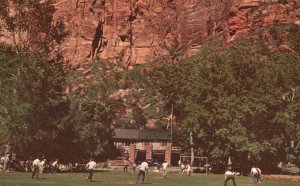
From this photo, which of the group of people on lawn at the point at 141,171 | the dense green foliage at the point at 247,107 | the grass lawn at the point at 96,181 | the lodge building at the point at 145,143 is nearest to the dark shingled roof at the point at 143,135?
A: the lodge building at the point at 145,143

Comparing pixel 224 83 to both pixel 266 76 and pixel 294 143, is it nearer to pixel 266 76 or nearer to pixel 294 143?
pixel 266 76

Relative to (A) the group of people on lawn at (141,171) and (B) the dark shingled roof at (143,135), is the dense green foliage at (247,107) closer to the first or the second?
(A) the group of people on lawn at (141,171)

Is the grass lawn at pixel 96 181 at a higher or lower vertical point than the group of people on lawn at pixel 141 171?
lower

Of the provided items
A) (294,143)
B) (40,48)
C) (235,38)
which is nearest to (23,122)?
(40,48)

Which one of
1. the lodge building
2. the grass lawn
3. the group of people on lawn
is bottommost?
the grass lawn

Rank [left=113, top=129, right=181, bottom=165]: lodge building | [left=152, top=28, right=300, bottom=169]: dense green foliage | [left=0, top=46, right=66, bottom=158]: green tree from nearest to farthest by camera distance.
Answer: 1. [left=0, top=46, right=66, bottom=158]: green tree
2. [left=152, top=28, right=300, bottom=169]: dense green foliage
3. [left=113, top=129, right=181, bottom=165]: lodge building

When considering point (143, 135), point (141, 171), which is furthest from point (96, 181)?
point (143, 135)

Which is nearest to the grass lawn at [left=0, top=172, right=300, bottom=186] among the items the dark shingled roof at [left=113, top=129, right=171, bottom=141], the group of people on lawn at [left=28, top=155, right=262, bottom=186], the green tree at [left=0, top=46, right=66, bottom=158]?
the group of people on lawn at [left=28, top=155, right=262, bottom=186]

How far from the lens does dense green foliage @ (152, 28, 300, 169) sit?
→ 66.8m

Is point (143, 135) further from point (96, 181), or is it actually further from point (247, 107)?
point (96, 181)

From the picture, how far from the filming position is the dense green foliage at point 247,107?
219ft

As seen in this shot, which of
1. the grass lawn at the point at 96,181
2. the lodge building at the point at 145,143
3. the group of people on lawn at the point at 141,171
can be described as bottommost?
the grass lawn at the point at 96,181

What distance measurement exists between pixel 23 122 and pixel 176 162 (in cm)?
6920

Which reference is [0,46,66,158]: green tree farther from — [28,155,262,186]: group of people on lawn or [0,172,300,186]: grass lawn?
[0,172,300,186]: grass lawn
